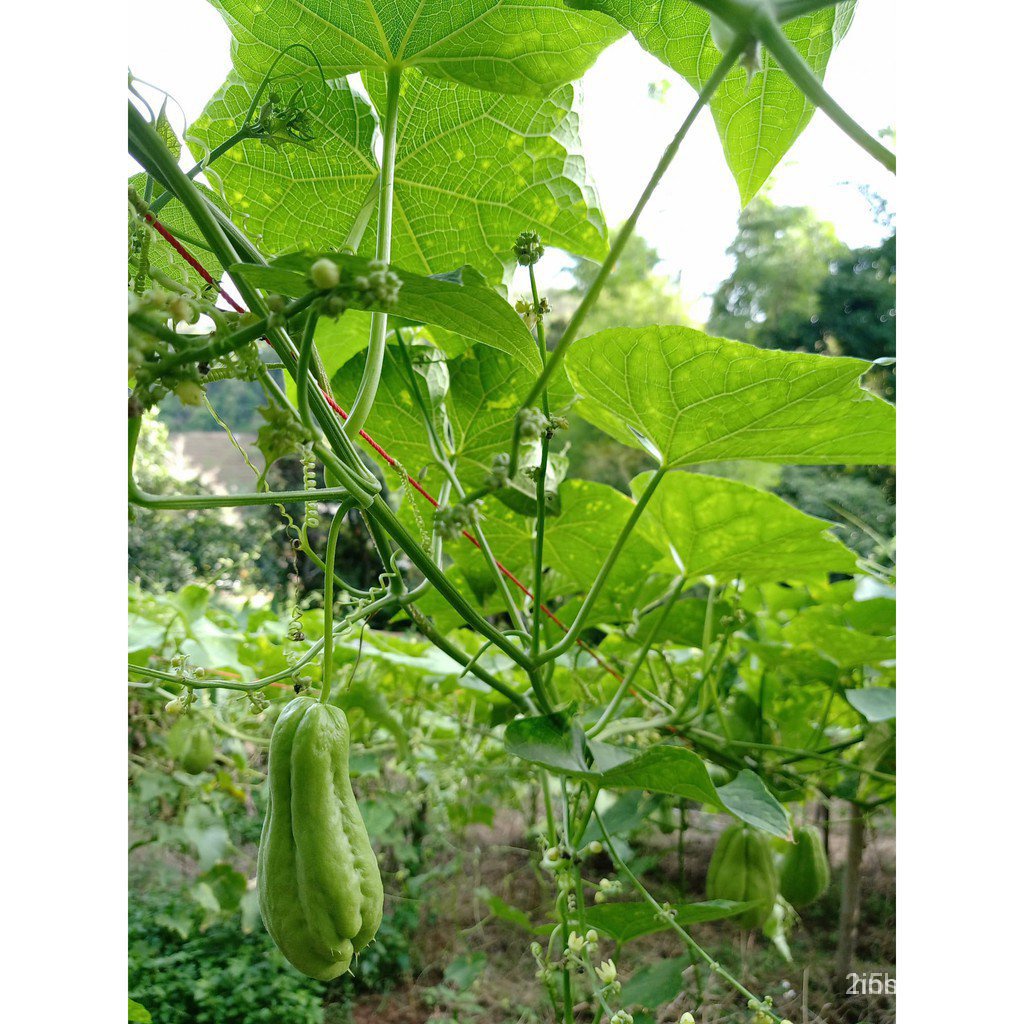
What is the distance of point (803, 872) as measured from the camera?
1066 millimetres

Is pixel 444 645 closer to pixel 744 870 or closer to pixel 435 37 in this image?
pixel 435 37

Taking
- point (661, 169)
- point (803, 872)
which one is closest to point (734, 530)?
point (661, 169)

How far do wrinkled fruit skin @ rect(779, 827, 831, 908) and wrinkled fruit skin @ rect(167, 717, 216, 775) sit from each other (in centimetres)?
73

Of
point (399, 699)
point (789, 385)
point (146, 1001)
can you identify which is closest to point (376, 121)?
point (789, 385)

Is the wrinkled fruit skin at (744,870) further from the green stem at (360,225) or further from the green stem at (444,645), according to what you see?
the green stem at (360,225)

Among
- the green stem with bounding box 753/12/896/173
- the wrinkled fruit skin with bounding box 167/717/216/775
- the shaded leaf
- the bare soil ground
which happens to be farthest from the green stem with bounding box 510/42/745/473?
the bare soil ground

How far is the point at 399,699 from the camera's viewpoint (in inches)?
46.0

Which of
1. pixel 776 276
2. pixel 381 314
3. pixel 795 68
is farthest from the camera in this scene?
pixel 776 276

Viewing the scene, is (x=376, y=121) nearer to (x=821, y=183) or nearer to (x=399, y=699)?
(x=399, y=699)

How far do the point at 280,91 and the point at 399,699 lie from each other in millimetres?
916

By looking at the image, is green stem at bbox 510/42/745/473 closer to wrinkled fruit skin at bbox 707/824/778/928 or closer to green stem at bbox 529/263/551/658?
green stem at bbox 529/263/551/658

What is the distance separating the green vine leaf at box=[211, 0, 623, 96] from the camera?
12.9 inches

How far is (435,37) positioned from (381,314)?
0.12 m

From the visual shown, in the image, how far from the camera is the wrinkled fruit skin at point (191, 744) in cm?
101
